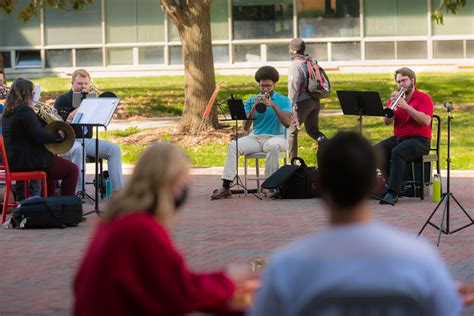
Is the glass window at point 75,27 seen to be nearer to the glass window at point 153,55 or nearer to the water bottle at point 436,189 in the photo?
the glass window at point 153,55

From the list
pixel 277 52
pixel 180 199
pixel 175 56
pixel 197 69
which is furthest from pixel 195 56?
pixel 180 199

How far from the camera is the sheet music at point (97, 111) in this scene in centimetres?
1264

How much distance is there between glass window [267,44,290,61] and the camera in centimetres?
3750

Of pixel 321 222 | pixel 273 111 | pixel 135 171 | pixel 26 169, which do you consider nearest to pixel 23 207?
pixel 26 169

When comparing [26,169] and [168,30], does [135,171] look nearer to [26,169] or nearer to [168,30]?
[26,169]

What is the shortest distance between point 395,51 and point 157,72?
24.6 feet

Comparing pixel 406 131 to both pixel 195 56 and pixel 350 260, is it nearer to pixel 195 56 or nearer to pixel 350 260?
pixel 195 56

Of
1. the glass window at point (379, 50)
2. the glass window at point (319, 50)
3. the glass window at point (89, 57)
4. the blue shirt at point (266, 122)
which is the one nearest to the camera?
the blue shirt at point (266, 122)

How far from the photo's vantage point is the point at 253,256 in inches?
381

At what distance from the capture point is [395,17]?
1464 inches

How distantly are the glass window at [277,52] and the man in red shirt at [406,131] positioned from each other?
23.8 m

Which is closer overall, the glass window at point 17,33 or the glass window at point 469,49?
the glass window at point 469,49

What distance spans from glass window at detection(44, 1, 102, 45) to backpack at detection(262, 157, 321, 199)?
25.3 meters

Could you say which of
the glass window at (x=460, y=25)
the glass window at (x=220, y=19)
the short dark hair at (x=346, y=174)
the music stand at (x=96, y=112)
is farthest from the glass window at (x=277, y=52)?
the short dark hair at (x=346, y=174)
